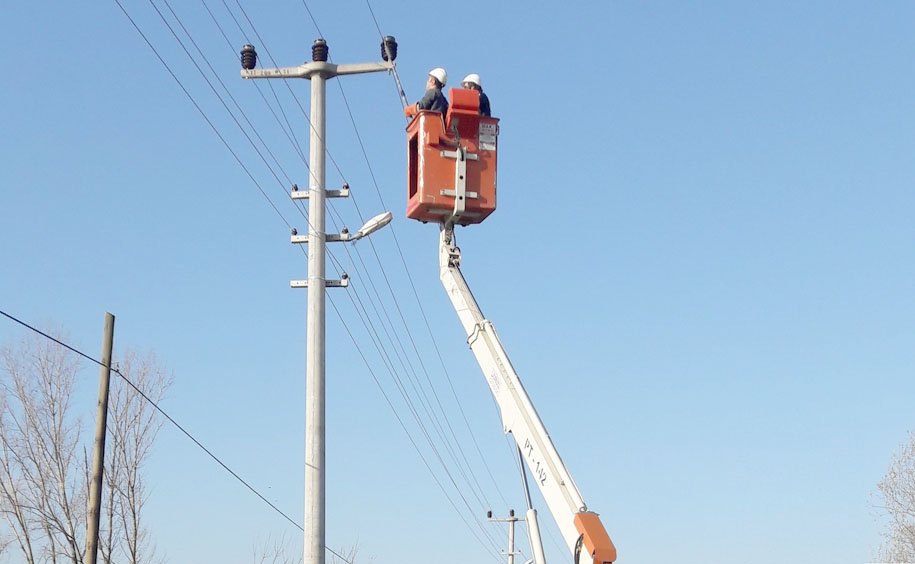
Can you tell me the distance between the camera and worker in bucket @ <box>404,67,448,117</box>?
1423cm

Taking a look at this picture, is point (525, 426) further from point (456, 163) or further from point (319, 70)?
point (319, 70)

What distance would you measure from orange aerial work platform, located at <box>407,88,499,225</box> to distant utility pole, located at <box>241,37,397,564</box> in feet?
15.8

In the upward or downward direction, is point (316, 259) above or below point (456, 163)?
above

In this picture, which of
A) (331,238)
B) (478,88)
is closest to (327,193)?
(331,238)

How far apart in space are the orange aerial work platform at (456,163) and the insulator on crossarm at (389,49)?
633cm

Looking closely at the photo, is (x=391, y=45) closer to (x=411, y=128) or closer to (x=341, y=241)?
(x=341, y=241)

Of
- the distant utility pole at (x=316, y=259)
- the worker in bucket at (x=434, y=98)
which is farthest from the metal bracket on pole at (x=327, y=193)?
the worker in bucket at (x=434, y=98)

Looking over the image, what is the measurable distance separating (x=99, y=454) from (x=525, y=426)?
8033mm

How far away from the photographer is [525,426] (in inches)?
515

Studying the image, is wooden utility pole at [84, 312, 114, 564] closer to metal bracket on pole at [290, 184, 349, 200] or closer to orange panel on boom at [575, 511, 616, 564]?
metal bracket on pole at [290, 184, 349, 200]

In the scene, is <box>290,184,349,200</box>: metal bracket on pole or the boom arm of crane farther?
<box>290,184,349,200</box>: metal bracket on pole

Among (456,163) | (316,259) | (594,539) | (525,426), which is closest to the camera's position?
(594,539)

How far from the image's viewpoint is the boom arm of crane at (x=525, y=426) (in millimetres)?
11812

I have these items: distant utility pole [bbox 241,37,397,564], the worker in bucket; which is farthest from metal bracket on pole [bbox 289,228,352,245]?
the worker in bucket
